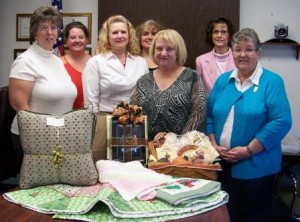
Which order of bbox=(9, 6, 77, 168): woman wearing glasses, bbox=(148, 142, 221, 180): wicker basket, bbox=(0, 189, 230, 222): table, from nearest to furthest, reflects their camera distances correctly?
bbox=(0, 189, 230, 222): table, bbox=(148, 142, 221, 180): wicker basket, bbox=(9, 6, 77, 168): woman wearing glasses

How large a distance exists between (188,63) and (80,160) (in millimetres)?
2390

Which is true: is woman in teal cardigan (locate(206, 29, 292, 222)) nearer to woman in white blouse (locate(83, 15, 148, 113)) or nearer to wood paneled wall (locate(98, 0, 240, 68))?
woman in white blouse (locate(83, 15, 148, 113))

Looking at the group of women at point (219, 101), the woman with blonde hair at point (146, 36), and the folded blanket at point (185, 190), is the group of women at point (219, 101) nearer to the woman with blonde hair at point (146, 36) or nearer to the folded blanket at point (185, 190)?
the folded blanket at point (185, 190)

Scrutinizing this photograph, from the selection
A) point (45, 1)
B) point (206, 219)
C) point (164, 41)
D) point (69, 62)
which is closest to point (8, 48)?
point (45, 1)

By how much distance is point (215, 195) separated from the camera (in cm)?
137

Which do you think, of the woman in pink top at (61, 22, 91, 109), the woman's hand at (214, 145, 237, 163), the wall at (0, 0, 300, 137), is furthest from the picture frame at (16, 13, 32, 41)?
the woman's hand at (214, 145, 237, 163)

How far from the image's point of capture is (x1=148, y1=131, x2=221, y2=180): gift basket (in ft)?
5.19

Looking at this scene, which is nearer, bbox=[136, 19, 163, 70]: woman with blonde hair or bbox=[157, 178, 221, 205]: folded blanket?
bbox=[157, 178, 221, 205]: folded blanket

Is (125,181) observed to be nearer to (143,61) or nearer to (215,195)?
(215,195)

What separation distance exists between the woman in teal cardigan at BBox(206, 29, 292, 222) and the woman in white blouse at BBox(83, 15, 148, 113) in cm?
66

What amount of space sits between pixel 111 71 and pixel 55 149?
1080 millimetres

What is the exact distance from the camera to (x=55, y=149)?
1.39 m

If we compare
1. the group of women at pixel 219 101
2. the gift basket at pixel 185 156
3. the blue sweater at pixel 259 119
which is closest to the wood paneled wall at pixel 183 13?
the group of women at pixel 219 101

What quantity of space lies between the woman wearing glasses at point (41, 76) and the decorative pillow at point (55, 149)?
0.59m
